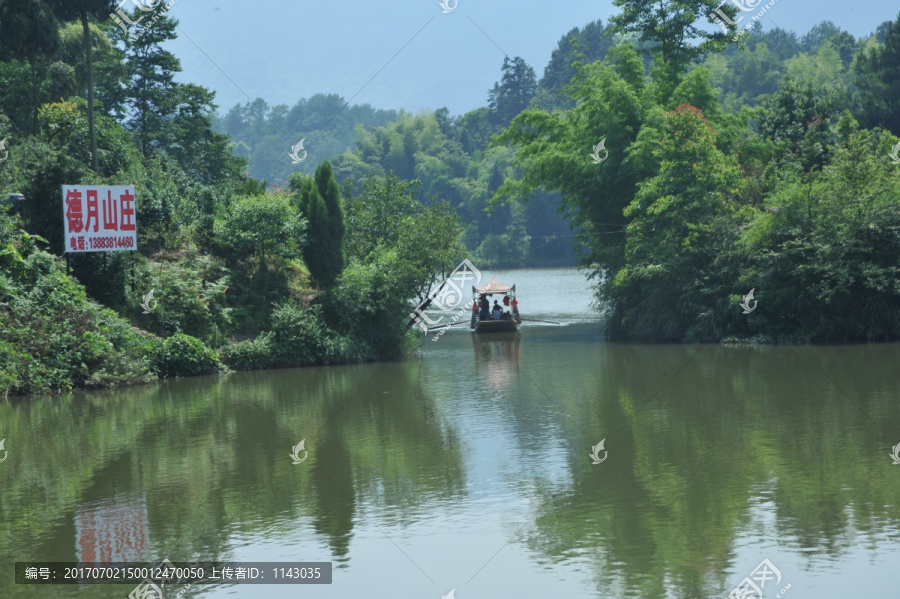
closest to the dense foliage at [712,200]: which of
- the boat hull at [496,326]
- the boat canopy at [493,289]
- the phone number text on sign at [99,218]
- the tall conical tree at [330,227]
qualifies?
the boat canopy at [493,289]

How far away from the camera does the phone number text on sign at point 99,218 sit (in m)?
23.0

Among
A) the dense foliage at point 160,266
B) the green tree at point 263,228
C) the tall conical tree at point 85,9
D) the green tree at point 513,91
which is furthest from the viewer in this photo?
the green tree at point 513,91

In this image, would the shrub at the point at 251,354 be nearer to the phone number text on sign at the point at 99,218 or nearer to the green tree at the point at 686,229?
the phone number text on sign at the point at 99,218

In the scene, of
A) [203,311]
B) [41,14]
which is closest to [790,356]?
[203,311]

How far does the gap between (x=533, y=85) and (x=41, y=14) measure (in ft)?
297

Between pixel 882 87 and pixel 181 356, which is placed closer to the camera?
pixel 181 356

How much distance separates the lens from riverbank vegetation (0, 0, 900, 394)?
951 inches

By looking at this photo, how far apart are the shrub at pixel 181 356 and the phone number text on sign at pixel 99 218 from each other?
260 centimetres

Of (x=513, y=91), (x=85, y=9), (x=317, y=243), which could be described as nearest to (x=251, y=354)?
(x=317, y=243)

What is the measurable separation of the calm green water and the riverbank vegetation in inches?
136

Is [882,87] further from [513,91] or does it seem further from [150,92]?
[513,91]

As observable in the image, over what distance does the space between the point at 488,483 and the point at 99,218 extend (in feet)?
48.9

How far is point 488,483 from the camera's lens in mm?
12492

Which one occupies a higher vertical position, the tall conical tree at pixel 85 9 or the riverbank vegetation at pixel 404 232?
the tall conical tree at pixel 85 9
